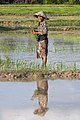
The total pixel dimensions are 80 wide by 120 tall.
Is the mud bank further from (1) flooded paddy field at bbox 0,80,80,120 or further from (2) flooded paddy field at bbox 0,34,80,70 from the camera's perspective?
(2) flooded paddy field at bbox 0,34,80,70

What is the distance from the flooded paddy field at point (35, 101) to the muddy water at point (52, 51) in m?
2.84

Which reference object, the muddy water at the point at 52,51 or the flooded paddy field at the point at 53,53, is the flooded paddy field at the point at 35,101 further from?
the muddy water at the point at 52,51

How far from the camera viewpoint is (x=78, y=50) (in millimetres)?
16047

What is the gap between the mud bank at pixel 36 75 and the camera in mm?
10081

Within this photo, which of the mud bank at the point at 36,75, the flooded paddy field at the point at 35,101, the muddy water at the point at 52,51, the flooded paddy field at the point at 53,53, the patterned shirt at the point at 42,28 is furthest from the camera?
the muddy water at the point at 52,51

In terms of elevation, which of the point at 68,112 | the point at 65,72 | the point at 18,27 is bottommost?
the point at 18,27

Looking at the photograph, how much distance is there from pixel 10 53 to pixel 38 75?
16.5 ft

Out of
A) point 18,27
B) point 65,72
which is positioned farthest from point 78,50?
point 18,27

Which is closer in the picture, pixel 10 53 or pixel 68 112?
pixel 68 112

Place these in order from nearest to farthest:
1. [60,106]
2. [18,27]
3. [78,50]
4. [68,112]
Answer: [68,112]
[60,106]
[78,50]
[18,27]

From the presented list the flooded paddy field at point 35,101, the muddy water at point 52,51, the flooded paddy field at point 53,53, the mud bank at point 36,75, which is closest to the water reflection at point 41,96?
the flooded paddy field at point 35,101

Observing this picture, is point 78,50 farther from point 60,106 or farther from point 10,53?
point 60,106

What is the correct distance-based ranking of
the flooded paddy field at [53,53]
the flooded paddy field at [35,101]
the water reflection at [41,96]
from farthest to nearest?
the flooded paddy field at [53,53], the water reflection at [41,96], the flooded paddy field at [35,101]

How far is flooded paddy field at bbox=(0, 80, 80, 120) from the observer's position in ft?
22.1
